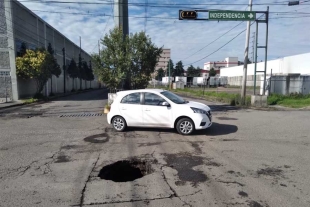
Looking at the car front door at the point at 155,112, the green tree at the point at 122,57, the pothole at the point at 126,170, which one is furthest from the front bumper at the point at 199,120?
the green tree at the point at 122,57

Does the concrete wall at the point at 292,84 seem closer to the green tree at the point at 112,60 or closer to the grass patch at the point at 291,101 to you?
the grass patch at the point at 291,101

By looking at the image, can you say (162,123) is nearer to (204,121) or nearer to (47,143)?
(204,121)

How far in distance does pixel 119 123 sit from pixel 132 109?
0.80 m

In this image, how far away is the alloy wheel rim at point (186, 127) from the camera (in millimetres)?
8336

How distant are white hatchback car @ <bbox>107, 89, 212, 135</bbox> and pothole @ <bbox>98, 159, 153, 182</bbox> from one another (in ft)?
9.48

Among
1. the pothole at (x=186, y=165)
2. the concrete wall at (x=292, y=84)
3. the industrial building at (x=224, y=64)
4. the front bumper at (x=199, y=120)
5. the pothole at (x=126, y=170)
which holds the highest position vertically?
the industrial building at (x=224, y=64)

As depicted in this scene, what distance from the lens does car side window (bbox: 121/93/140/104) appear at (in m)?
8.90

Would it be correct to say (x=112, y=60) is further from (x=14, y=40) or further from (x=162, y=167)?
(x=14, y=40)

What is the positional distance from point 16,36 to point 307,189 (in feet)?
97.6

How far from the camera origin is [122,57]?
13039 millimetres

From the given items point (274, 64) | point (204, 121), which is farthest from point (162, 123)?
point (274, 64)

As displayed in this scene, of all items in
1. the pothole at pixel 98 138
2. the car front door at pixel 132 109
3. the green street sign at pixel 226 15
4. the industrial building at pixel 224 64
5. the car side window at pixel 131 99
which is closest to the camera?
the pothole at pixel 98 138

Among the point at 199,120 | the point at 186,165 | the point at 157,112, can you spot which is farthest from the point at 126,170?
the point at 199,120

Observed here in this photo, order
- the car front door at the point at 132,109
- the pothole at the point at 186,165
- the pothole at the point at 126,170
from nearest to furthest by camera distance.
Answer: the pothole at the point at 186,165, the pothole at the point at 126,170, the car front door at the point at 132,109
